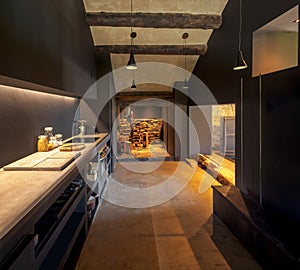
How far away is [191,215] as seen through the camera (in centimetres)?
374

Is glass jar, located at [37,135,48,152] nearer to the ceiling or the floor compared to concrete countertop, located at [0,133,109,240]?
nearer to the ceiling

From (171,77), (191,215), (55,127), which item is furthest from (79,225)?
(171,77)

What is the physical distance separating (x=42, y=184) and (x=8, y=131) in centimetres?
82

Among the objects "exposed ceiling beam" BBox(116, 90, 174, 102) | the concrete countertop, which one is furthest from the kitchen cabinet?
"exposed ceiling beam" BBox(116, 90, 174, 102)

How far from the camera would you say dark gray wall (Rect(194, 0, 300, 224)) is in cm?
270

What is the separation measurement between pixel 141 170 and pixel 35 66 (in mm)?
4801

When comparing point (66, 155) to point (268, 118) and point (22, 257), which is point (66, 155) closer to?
point (22, 257)

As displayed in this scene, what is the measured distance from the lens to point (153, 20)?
4.73m

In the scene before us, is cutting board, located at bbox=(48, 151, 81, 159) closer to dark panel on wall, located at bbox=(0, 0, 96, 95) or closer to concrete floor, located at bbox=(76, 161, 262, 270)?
dark panel on wall, located at bbox=(0, 0, 96, 95)

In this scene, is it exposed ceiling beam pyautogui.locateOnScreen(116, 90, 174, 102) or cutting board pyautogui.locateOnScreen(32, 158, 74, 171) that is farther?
exposed ceiling beam pyautogui.locateOnScreen(116, 90, 174, 102)

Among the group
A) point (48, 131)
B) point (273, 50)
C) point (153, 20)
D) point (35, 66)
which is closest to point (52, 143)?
point (48, 131)

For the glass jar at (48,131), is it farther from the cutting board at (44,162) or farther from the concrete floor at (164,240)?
the concrete floor at (164,240)

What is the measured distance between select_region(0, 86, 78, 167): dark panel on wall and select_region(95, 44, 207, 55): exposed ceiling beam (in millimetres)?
2413

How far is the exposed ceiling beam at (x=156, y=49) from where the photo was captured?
5.67 m
